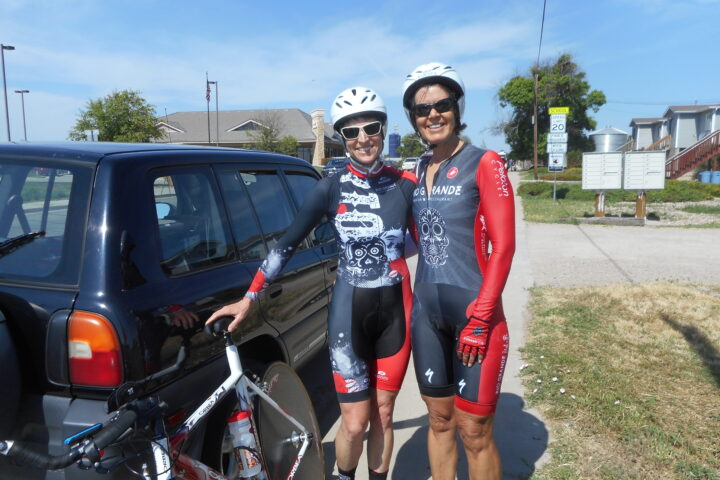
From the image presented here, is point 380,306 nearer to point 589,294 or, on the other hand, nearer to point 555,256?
point 589,294

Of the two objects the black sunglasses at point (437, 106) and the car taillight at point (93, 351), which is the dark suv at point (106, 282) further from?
the black sunglasses at point (437, 106)

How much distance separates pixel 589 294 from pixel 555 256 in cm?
291

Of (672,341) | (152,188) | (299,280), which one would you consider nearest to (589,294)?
(672,341)

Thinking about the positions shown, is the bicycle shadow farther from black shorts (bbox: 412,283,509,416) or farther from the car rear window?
the car rear window

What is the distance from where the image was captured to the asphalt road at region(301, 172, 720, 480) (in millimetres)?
3219

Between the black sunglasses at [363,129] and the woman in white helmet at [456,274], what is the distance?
0.18 metres

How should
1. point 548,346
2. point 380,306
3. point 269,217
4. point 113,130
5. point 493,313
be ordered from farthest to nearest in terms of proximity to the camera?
point 113,130 < point 548,346 < point 269,217 < point 380,306 < point 493,313

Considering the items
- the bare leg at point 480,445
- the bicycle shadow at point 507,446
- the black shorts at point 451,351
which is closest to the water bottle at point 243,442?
the black shorts at point 451,351

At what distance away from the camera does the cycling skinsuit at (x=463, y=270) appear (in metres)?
2.09

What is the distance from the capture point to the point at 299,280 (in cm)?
327

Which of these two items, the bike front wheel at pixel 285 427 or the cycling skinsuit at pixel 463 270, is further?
the bike front wheel at pixel 285 427

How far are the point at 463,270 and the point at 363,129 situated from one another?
846 mm

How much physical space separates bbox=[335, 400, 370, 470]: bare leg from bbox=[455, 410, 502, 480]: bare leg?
488mm

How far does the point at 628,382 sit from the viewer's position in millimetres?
3992
